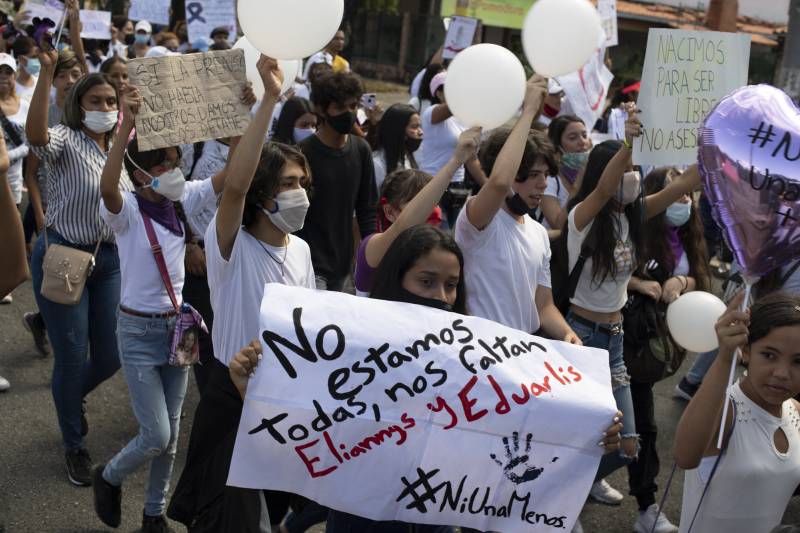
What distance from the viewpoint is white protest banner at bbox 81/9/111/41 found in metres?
12.1

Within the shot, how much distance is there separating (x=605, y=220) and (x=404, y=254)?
5.49ft

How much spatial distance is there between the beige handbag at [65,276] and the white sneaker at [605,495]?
2.76 meters

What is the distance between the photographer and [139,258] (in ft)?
13.3

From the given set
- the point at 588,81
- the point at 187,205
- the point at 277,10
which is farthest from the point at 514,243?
the point at 588,81

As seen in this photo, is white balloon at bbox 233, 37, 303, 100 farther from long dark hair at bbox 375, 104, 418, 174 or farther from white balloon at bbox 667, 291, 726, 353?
white balloon at bbox 667, 291, 726, 353

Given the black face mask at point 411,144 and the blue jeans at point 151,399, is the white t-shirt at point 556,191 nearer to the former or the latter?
the black face mask at point 411,144

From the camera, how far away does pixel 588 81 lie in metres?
7.65

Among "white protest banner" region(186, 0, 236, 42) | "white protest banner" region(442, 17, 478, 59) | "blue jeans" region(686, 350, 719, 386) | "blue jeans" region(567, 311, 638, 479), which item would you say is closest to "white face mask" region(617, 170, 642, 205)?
"blue jeans" region(567, 311, 638, 479)

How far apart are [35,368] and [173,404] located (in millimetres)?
2124

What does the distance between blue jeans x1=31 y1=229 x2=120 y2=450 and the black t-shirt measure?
3.37 ft

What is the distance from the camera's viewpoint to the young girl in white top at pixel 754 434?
2775 millimetres

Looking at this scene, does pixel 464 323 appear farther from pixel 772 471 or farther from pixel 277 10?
pixel 277 10

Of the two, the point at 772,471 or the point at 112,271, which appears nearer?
the point at 772,471

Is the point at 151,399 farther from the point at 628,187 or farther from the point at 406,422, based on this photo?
the point at 628,187
